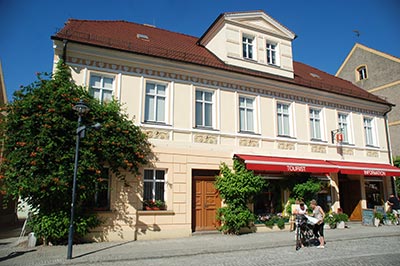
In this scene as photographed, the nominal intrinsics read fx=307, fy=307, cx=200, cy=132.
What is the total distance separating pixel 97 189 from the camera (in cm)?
1087

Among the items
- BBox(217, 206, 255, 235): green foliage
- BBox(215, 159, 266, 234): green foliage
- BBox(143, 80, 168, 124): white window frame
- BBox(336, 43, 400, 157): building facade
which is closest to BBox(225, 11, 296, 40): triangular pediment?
BBox(143, 80, 168, 124): white window frame

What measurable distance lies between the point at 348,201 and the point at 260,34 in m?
11.1

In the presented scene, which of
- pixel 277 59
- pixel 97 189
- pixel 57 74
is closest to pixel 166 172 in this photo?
pixel 97 189

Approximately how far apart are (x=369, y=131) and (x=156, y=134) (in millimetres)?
14683

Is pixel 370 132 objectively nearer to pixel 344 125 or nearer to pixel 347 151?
pixel 344 125

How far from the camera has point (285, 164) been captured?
14141 millimetres

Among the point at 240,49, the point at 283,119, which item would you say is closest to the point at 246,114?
the point at 283,119

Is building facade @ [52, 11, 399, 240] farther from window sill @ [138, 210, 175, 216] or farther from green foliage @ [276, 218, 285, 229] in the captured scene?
green foliage @ [276, 218, 285, 229]

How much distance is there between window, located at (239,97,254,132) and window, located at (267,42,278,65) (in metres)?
3.11

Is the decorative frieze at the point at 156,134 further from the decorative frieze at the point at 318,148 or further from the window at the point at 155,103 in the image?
the decorative frieze at the point at 318,148

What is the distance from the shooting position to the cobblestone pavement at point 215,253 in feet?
26.6

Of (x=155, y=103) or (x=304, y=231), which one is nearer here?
(x=304, y=231)

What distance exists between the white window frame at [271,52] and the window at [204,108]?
187 inches

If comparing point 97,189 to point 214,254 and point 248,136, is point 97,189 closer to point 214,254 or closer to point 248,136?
→ point 214,254
